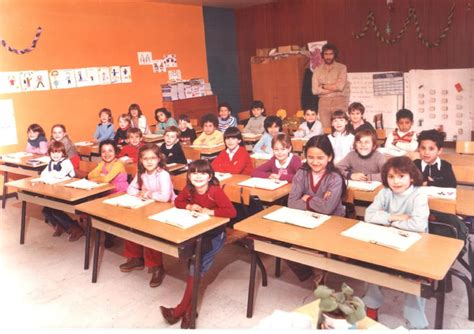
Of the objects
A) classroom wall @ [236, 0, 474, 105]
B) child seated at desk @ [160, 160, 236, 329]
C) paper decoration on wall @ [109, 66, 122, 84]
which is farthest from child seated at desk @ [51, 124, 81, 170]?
classroom wall @ [236, 0, 474, 105]

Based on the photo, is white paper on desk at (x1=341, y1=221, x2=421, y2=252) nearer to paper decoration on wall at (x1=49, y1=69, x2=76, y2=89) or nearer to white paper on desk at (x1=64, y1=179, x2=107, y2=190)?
white paper on desk at (x1=64, y1=179, x2=107, y2=190)

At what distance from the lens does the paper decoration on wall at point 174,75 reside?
7137mm

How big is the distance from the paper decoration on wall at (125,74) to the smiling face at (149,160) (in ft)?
11.7

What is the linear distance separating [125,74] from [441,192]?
493cm

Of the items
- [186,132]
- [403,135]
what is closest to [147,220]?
[403,135]

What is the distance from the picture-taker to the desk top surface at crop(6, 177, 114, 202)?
3.29m

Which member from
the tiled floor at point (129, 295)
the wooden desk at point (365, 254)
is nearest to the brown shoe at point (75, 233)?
the tiled floor at point (129, 295)

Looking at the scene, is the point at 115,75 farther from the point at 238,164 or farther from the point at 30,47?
the point at 238,164

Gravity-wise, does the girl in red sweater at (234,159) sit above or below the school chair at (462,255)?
above

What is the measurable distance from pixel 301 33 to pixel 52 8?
12.1ft

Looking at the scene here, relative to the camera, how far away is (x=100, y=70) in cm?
618


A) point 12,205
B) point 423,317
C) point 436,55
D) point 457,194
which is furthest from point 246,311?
point 436,55

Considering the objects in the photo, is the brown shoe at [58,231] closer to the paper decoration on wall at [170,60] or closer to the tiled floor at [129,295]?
the tiled floor at [129,295]

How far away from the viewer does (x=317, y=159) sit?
270 cm
